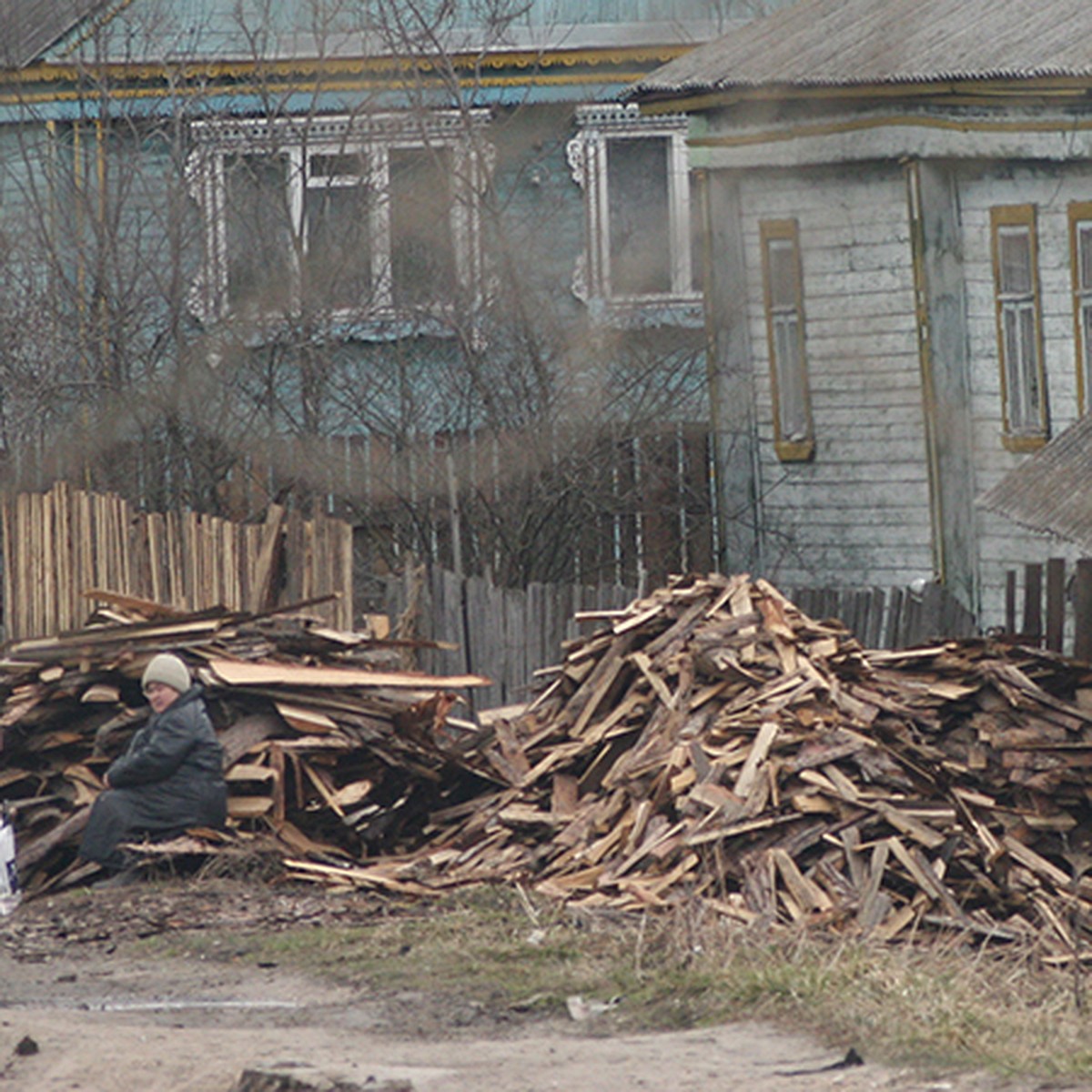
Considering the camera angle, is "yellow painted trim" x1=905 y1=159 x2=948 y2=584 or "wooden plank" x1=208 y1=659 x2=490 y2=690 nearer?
"wooden plank" x1=208 y1=659 x2=490 y2=690

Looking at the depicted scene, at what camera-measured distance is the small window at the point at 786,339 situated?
2094cm

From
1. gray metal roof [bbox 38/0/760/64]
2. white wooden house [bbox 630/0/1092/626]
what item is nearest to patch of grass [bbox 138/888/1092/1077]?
white wooden house [bbox 630/0/1092/626]

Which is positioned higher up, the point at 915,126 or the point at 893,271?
the point at 915,126

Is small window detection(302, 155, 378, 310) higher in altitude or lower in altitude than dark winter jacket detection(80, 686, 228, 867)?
higher

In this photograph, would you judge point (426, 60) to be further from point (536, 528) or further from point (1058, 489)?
point (1058, 489)

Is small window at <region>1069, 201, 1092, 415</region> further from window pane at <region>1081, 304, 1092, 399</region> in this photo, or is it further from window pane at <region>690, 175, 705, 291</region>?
window pane at <region>690, 175, 705, 291</region>

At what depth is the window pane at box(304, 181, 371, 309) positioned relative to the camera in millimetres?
21812

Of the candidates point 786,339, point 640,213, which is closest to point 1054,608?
point 786,339

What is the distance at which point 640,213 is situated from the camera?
957 inches

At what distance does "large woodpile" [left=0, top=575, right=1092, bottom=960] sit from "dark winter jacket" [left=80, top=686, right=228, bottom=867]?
42 centimetres

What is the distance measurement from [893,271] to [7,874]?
10.4 metres

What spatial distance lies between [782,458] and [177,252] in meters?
5.58

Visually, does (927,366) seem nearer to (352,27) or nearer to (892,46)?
(892,46)

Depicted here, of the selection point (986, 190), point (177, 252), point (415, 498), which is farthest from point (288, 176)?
point (986, 190)
